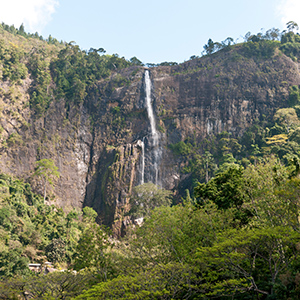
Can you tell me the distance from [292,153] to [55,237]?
106ft

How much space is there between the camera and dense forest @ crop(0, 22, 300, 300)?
1617cm

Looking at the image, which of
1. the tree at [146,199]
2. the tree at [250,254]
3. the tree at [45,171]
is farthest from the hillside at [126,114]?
the tree at [250,254]

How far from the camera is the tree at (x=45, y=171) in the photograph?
165ft

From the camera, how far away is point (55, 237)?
40.2 meters

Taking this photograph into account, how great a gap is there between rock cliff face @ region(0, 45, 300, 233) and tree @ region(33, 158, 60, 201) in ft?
7.06

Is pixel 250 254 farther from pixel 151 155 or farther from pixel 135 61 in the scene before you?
pixel 135 61

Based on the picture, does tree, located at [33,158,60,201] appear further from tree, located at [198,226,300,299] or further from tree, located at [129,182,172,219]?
tree, located at [198,226,300,299]

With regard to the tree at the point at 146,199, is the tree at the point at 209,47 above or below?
above

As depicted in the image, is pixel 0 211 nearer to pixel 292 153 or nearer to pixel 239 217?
pixel 239 217

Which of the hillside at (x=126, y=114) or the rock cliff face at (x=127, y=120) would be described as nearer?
the rock cliff face at (x=127, y=120)

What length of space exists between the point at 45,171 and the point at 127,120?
18.6m

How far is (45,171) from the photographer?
50.4 metres

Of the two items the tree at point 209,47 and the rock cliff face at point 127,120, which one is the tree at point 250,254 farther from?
the tree at point 209,47

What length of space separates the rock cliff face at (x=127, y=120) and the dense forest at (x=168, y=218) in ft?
4.15
